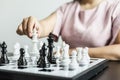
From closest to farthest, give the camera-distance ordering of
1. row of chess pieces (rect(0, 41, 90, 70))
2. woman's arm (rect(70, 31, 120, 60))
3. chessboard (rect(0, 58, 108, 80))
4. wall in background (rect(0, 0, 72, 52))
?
chessboard (rect(0, 58, 108, 80)) < row of chess pieces (rect(0, 41, 90, 70)) < woman's arm (rect(70, 31, 120, 60)) < wall in background (rect(0, 0, 72, 52))

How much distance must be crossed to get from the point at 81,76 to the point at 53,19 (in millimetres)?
933

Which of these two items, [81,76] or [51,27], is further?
[51,27]

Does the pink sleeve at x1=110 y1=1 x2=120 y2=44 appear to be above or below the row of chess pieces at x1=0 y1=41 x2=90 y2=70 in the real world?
above

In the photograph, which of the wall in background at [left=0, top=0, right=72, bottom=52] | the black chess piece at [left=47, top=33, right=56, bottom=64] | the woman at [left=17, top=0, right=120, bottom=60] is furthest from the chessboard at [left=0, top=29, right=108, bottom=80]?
the wall in background at [left=0, top=0, right=72, bottom=52]

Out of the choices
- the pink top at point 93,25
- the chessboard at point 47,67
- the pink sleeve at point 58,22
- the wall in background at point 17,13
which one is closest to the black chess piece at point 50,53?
→ the chessboard at point 47,67

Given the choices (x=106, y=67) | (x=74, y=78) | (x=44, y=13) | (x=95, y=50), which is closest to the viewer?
(x=74, y=78)

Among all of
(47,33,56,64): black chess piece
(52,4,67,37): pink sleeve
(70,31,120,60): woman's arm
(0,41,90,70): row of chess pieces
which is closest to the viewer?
(0,41,90,70): row of chess pieces

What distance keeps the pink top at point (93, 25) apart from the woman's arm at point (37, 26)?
48 mm

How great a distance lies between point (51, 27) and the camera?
59.9 inches

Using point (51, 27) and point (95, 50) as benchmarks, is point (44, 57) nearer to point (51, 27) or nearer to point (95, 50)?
point (95, 50)

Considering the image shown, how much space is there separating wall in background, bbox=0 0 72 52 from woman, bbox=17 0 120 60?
0.58 m

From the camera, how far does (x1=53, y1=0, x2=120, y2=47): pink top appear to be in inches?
52.7

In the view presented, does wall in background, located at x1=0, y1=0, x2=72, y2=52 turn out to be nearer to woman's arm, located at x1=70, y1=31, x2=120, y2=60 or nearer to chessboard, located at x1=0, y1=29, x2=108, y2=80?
woman's arm, located at x1=70, y1=31, x2=120, y2=60


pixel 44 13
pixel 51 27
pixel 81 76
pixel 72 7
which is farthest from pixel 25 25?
pixel 44 13
